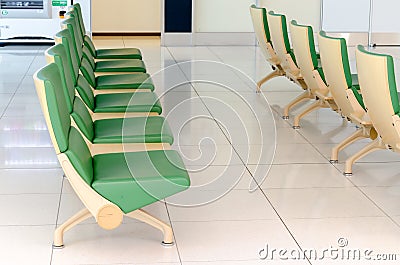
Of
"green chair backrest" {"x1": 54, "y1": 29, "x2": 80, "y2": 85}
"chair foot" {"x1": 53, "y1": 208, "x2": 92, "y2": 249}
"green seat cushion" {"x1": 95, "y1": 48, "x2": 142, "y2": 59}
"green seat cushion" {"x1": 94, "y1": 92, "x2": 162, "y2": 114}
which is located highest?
"green chair backrest" {"x1": 54, "y1": 29, "x2": 80, "y2": 85}

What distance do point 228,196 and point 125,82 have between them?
1.83m

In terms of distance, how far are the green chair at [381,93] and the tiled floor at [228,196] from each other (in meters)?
0.39

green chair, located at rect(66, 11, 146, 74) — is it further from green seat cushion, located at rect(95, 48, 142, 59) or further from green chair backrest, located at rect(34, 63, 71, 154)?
green chair backrest, located at rect(34, 63, 71, 154)

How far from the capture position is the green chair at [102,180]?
3.65m

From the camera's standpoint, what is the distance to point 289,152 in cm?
583

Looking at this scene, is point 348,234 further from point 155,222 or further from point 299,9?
point 299,9

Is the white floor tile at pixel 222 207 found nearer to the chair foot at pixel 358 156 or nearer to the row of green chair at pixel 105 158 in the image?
the row of green chair at pixel 105 158

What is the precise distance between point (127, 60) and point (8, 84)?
1.81 meters

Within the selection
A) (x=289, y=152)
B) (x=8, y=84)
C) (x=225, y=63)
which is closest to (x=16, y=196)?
(x=289, y=152)

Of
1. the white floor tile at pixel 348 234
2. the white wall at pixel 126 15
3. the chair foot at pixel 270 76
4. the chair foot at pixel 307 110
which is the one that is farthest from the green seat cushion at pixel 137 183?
the white wall at pixel 126 15

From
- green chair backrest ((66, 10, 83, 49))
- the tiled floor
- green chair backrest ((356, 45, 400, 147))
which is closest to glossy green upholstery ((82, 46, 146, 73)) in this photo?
green chair backrest ((66, 10, 83, 49))

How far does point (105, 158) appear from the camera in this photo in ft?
13.4

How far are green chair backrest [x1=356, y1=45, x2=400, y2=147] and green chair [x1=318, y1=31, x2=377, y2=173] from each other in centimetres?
37

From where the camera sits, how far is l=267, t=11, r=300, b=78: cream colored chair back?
280 inches
